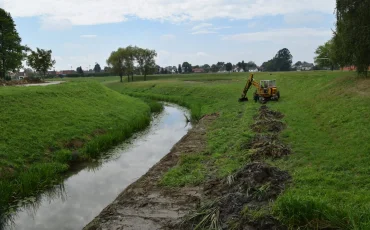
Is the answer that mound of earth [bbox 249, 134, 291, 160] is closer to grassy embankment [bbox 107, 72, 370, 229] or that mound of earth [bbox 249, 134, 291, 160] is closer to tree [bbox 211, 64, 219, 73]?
grassy embankment [bbox 107, 72, 370, 229]

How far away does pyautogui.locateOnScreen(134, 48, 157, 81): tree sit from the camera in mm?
94812

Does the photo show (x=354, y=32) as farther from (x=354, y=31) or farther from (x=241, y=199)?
(x=241, y=199)

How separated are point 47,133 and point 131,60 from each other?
78530 mm

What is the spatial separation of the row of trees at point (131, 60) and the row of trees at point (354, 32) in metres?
70.8

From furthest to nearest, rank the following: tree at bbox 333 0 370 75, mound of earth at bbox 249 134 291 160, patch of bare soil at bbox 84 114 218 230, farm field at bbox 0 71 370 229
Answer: tree at bbox 333 0 370 75 → mound of earth at bbox 249 134 291 160 → patch of bare soil at bbox 84 114 218 230 → farm field at bbox 0 71 370 229

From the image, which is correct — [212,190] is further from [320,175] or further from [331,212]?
[331,212]

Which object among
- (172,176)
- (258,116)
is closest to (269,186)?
(172,176)

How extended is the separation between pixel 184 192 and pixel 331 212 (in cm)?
534

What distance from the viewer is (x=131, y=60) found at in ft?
309

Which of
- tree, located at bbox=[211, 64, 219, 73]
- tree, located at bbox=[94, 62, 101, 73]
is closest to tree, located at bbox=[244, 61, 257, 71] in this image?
tree, located at bbox=[211, 64, 219, 73]

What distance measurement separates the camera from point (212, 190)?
425 inches

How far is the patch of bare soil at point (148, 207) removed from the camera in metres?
9.55

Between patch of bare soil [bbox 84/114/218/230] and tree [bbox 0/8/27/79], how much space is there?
42548 mm

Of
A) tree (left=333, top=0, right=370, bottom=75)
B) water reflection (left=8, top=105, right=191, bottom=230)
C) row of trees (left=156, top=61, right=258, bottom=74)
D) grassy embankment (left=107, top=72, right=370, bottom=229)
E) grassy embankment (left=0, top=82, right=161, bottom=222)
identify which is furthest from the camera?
row of trees (left=156, top=61, right=258, bottom=74)
